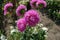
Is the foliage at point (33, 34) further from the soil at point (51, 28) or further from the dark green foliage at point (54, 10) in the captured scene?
the dark green foliage at point (54, 10)

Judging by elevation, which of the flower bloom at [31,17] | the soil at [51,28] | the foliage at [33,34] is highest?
the flower bloom at [31,17]

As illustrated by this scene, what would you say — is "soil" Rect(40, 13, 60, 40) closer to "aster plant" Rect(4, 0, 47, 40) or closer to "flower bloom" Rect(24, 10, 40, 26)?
"aster plant" Rect(4, 0, 47, 40)

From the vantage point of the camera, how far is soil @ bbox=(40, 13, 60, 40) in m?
4.84

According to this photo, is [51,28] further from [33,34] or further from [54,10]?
[33,34]

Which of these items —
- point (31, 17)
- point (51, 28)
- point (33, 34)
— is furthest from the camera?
point (51, 28)

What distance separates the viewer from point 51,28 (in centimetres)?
528

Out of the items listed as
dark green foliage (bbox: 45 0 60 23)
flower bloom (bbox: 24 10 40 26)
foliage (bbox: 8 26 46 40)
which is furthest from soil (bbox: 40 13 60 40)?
flower bloom (bbox: 24 10 40 26)

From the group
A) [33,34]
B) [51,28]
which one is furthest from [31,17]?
[51,28]

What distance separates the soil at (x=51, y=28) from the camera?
15.9ft

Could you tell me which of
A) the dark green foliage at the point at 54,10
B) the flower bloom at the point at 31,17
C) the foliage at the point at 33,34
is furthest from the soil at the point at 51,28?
the flower bloom at the point at 31,17

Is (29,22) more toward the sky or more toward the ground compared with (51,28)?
more toward the sky

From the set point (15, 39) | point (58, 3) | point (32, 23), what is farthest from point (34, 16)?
point (58, 3)

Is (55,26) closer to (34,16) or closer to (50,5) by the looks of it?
(50,5)

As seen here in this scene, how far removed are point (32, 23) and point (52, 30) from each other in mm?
2359
